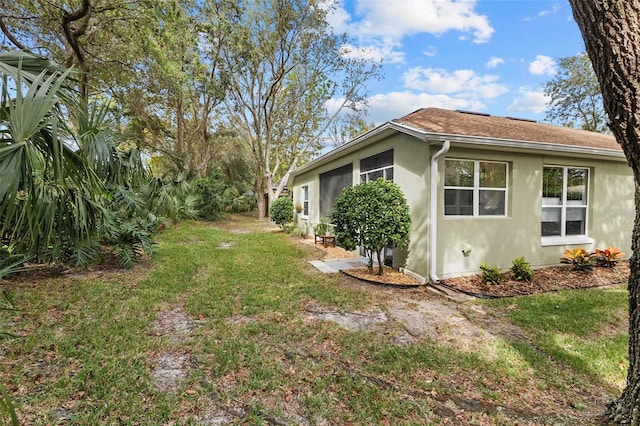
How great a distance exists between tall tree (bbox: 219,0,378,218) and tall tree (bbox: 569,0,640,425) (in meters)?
12.9

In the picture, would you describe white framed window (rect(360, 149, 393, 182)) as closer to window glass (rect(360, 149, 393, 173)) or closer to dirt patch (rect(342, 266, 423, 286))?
window glass (rect(360, 149, 393, 173))

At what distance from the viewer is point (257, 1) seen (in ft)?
49.3

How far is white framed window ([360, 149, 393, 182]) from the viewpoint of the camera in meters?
7.20

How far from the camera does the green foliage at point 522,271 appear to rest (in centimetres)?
590

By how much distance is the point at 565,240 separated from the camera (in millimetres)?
7070

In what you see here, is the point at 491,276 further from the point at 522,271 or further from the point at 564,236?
the point at 564,236

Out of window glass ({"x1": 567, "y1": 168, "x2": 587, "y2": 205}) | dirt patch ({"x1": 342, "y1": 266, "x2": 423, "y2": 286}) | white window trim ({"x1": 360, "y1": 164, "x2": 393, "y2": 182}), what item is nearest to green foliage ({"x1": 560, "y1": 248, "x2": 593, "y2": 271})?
window glass ({"x1": 567, "y1": 168, "x2": 587, "y2": 205})

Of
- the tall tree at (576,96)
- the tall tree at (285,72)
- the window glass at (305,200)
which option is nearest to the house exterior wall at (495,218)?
the window glass at (305,200)

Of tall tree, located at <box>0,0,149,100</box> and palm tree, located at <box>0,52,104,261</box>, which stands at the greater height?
tall tree, located at <box>0,0,149,100</box>

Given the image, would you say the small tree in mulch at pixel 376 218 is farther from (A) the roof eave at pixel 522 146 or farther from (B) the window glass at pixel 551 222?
(B) the window glass at pixel 551 222

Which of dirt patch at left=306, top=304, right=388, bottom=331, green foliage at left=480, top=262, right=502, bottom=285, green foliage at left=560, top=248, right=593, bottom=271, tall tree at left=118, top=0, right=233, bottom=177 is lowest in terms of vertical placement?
dirt patch at left=306, top=304, right=388, bottom=331

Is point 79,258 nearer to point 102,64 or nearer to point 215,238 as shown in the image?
point 215,238

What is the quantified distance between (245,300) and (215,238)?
7.55 m

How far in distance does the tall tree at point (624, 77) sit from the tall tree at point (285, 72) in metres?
12.9
